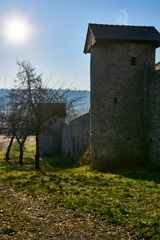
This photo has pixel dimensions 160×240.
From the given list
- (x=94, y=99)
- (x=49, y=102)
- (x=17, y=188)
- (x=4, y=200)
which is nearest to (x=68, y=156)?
(x=49, y=102)

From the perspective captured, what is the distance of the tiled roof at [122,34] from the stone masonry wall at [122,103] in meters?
0.39

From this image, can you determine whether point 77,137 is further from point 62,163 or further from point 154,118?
point 154,118

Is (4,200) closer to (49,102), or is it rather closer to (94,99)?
(94,99)

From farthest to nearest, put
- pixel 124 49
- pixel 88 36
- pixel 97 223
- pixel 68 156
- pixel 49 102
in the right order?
pixel 68 156
pixel 49 102
pixel 88 36
pixel 124 49
pixel 97 223

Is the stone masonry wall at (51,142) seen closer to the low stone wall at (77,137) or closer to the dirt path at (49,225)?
the low stone wall at (77,137)

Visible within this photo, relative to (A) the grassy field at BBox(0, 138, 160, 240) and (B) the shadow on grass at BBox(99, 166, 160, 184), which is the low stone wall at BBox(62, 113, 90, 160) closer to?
(B) the shadow on grass at BBox(99, 166, 160, 184)

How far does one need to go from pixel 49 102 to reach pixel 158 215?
17.9 metres

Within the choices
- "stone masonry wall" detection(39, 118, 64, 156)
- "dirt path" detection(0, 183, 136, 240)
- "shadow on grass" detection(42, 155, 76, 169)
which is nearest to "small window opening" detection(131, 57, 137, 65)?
"shadow on grass" detection(42, 155, 76, 169)

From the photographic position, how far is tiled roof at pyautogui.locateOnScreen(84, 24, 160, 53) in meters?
24.3

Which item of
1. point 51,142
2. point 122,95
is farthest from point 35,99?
point 51,142

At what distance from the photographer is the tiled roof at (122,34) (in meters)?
24.3

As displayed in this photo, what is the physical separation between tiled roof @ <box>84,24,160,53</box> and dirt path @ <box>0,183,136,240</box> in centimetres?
1332

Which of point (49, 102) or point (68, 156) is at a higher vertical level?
point (49, 102)

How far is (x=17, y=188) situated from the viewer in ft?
57.9
